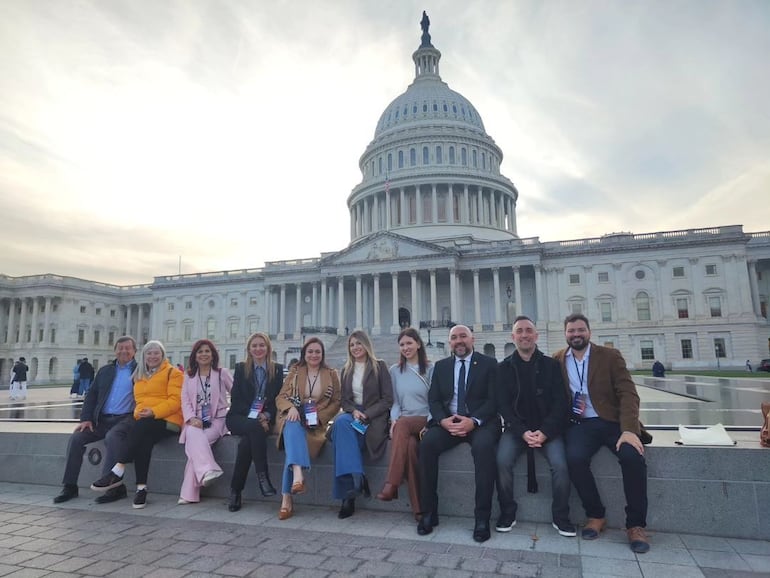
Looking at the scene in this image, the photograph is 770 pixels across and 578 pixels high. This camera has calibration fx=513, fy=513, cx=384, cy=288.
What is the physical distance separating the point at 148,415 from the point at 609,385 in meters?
7.08

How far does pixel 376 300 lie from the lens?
61312 mm

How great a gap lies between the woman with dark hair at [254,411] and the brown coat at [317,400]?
24cm

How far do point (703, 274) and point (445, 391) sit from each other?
57028 mm

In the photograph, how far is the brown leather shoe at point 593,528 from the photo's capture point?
6.11 metres

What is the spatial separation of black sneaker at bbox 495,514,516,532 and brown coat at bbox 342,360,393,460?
1934 mm

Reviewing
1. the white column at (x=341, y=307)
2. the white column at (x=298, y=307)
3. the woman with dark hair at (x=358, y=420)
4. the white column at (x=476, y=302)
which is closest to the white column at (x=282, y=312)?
the white column at (x=298, y=307)

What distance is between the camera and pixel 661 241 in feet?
181

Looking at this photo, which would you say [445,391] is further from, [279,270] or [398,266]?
[279,270]

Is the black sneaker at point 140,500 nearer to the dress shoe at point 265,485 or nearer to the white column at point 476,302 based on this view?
the dress shoe at point 265,485

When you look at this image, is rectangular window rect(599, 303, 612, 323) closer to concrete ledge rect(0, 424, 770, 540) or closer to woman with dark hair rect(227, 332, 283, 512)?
concrete ledge rect(0, 424, 770, 540)

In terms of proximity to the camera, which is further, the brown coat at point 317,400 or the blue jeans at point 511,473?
the brown coat at point 317,400

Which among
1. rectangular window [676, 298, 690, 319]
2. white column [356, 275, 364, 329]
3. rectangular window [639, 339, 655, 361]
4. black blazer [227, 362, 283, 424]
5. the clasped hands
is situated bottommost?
the clasped hands

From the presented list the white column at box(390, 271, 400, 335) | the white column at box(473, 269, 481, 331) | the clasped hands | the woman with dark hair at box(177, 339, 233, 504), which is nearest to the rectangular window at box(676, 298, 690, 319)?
the white column at box(473, 269, 481, 331)

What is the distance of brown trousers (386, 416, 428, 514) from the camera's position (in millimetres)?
7000
